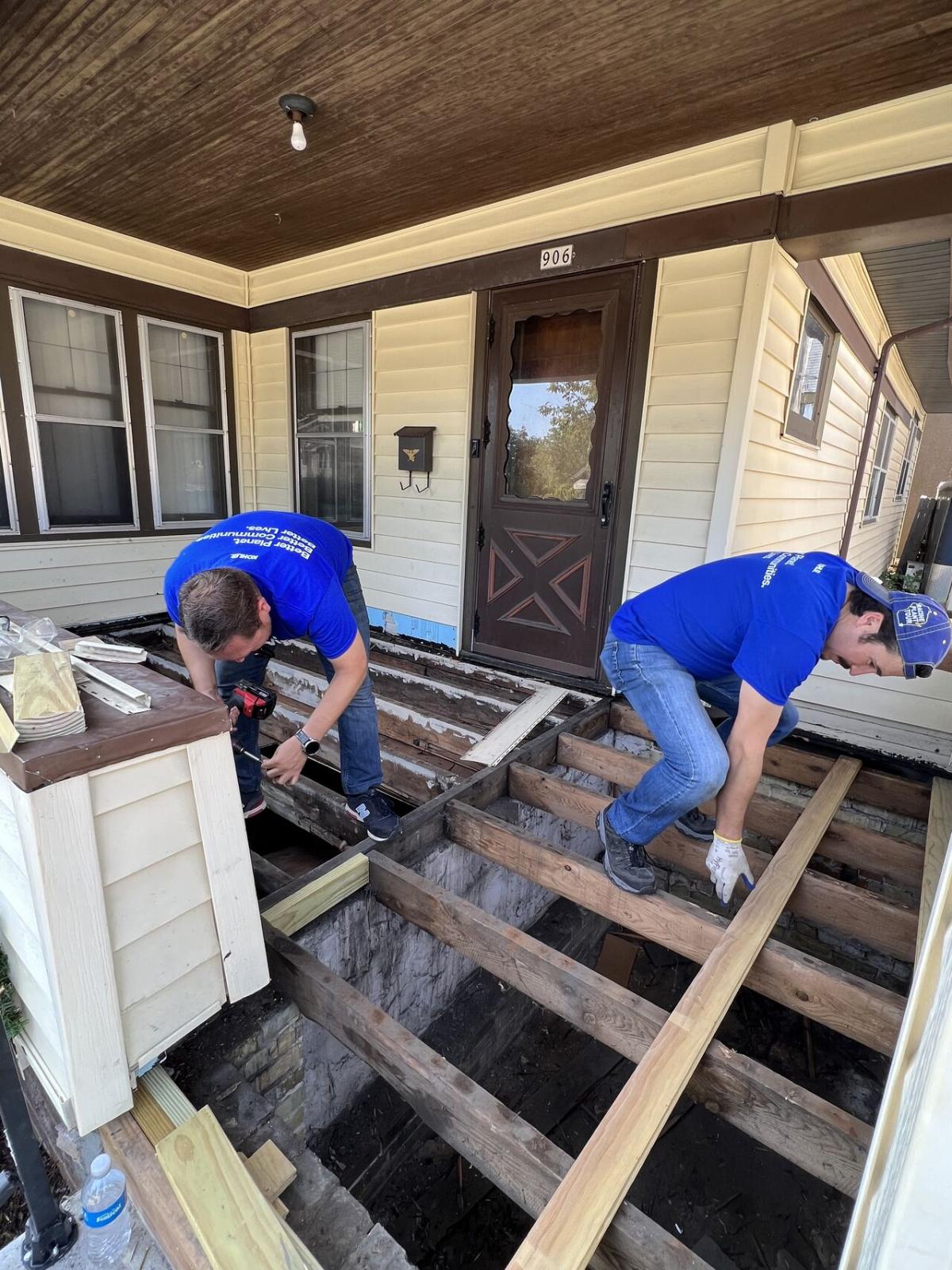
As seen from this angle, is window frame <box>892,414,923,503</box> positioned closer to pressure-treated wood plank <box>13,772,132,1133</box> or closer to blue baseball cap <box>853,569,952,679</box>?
blue baseball cap <box>853,569,952,679</box>

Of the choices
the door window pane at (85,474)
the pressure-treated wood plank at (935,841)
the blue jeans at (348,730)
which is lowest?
the pressure-treated wood plank at (935,841)

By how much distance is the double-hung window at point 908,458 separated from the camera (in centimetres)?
1045

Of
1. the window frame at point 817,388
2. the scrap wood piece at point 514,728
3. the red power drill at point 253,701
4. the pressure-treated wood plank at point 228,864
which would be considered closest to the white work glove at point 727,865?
the scrap wood piece at point 514,728

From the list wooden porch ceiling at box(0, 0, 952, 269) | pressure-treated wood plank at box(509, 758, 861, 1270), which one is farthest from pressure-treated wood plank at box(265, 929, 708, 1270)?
wooden porch ceiling at box(0, 0, 952, 269)

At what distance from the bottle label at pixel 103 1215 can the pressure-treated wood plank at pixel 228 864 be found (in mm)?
343

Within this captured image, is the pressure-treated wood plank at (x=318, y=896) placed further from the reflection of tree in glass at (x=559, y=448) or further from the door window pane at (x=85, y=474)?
the door window pane at (x=85, y=474)

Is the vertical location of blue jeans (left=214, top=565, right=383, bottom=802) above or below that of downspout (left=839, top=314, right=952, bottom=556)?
below

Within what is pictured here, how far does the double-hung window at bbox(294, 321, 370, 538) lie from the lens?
464cm

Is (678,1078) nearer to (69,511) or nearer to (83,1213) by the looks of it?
(83,1213)

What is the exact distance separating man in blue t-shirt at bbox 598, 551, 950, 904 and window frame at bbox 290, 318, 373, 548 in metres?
3.02

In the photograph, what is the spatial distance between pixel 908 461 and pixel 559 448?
1064cm

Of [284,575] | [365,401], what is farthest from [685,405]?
[365,401]

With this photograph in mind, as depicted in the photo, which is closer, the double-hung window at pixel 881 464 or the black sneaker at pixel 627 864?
the black sneaker at pixel 627 864

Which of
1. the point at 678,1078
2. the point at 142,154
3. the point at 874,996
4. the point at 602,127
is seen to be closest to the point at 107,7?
the point at 142,154
